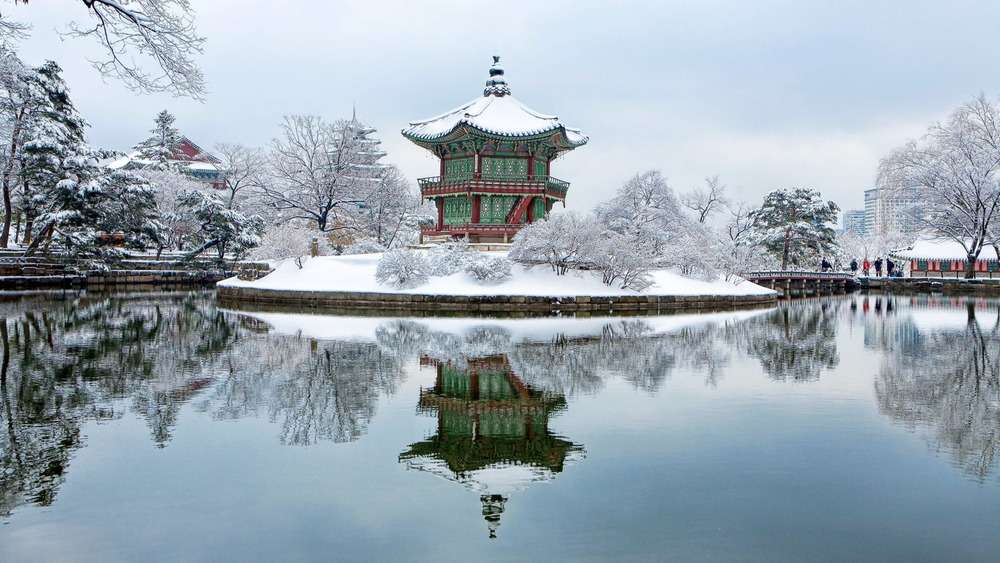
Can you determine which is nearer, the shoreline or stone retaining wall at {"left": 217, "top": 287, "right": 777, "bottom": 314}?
the shoreline

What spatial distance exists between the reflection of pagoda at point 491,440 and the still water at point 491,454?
0.13 ft

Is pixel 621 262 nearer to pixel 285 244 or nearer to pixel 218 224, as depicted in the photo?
pixel 285 244

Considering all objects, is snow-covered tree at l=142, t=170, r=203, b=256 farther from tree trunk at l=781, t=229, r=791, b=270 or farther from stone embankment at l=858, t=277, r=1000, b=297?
stone embankment at l=858, t=277, r=1000, b=297

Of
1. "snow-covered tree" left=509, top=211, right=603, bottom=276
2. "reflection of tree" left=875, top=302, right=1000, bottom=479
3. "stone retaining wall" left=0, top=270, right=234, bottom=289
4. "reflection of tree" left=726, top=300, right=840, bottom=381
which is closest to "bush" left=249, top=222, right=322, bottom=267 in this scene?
"snow-covered tree" left=509, top=211, right=603, bottom=276

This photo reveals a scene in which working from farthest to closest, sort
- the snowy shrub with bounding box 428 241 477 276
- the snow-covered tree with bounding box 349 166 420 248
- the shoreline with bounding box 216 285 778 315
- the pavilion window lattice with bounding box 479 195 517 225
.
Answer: the snow-covered tree with bounding box 349 166 420 248 < the pavilion window lattice with bounding box 479 195 517 225 < the snowy shrub with bounding box 428 241 477 276 < the shoreline with bounding box 216 285 778 315

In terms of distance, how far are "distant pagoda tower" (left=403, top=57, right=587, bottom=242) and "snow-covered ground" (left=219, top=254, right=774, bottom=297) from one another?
8.76 metres

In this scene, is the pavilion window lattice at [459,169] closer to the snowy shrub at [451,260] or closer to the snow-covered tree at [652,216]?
the snow-covered tree at [652,216]

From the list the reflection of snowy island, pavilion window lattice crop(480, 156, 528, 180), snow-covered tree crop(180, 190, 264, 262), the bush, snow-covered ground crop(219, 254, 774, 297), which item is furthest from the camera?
snow-covered tree crop(180, 190, 264, 262)

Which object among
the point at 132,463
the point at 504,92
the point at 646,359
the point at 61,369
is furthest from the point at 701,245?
the point at 132,463

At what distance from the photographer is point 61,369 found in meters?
12.6

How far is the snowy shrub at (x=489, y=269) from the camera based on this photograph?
101ft

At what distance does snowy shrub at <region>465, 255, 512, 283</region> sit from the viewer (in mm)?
30734

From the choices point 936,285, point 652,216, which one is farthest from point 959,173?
point 652,216

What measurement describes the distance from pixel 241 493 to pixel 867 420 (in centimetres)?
748
